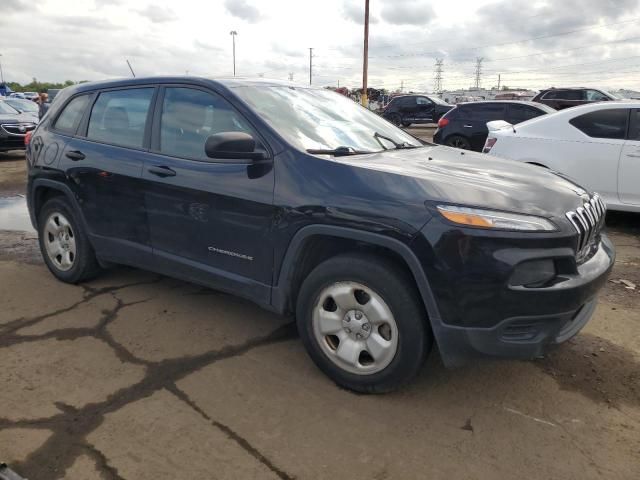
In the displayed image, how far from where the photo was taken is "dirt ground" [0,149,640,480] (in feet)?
8.00

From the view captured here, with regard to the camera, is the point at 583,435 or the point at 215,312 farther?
the point at 215,312

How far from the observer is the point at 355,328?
9.46ft

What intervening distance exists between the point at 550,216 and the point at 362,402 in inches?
53.5

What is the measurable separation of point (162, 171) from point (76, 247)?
1391mm

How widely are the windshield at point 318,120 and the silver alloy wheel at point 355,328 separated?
Result: 88 centimetres

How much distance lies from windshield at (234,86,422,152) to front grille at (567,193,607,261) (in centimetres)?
130

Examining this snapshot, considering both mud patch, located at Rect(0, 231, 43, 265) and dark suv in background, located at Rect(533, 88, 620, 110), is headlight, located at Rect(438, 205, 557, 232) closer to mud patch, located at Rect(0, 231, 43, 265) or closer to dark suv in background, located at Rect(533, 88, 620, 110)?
mud patch, located at Rect(0, 231, 43, 265)

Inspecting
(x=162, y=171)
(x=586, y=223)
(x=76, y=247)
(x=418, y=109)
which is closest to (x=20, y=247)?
(x=76, y=247)

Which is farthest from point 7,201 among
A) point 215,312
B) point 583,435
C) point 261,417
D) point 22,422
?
point 583,435

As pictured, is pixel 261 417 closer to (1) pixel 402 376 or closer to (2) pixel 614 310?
(1) pixel 402 376

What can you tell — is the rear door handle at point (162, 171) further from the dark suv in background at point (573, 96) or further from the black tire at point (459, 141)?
the dark suv in background at point (573, 96)

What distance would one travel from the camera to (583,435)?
266 centimetres

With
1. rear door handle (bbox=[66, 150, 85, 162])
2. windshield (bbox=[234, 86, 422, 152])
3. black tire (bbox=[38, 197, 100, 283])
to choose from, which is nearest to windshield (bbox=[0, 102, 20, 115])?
black tire (bbox=[38, 197, 100, 283])

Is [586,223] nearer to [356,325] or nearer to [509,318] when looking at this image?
[509,318]
